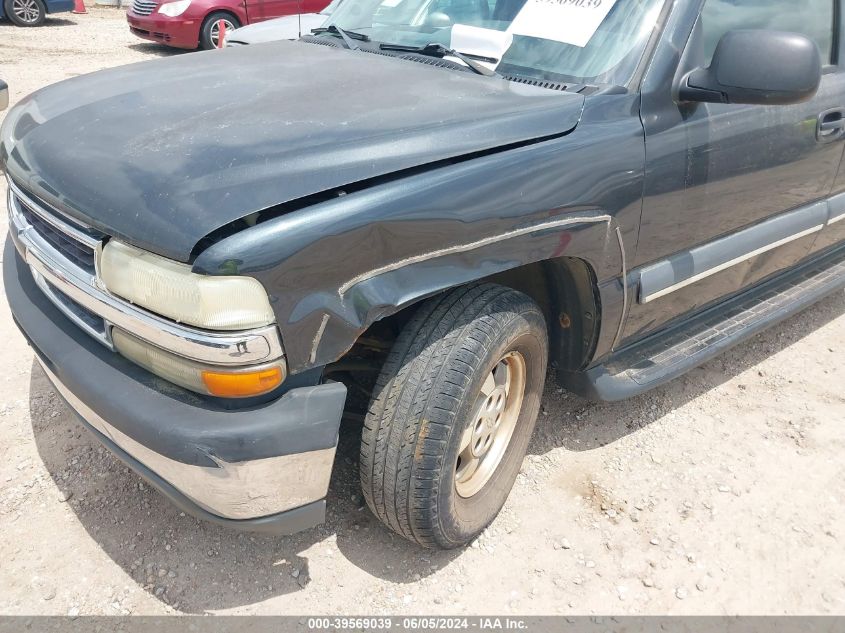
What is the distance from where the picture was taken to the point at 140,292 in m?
1.69

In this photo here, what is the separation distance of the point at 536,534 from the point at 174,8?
10.0m

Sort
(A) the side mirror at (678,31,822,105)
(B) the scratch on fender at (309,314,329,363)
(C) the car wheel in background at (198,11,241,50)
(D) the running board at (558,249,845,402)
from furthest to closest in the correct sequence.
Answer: (C) the car wheel in background at (198,11,241,50) < (D) the running board at (558,249,845,402) < (A) the side mirror at (678,31,822,105) < (B) the scratch on fender at (309,314,329,363)

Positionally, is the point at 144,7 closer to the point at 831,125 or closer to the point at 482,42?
the point at 482,42

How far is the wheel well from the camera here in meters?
2.26

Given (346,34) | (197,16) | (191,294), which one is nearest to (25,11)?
(197,16)

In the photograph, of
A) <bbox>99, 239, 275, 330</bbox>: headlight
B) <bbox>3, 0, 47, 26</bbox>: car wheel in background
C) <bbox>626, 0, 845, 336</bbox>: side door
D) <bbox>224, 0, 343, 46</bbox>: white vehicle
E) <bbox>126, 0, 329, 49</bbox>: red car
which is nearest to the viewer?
<bbox>99, 239, 275, 330</bbox>: headlight

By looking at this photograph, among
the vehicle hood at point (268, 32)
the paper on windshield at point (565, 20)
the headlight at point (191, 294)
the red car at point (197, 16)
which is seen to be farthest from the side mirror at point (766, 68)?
the red car at point (197, 16)

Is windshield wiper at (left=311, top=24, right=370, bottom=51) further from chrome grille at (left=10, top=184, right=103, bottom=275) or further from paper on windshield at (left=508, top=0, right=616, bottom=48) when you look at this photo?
chrome grille at (left=10, top=184, right=103, bottom=275)

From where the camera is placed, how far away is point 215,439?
1.67 m

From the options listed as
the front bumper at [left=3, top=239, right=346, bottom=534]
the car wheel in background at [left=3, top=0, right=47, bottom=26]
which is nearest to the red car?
the car wheel in background at [left=3, top=0, right=47, bottom=26]

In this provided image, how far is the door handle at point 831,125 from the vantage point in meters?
2.91

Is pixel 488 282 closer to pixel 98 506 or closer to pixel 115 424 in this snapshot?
pixel 115 424

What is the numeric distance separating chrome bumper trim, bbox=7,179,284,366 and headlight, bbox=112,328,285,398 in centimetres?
3

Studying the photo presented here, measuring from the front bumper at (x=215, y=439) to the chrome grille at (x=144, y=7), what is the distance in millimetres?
9977
